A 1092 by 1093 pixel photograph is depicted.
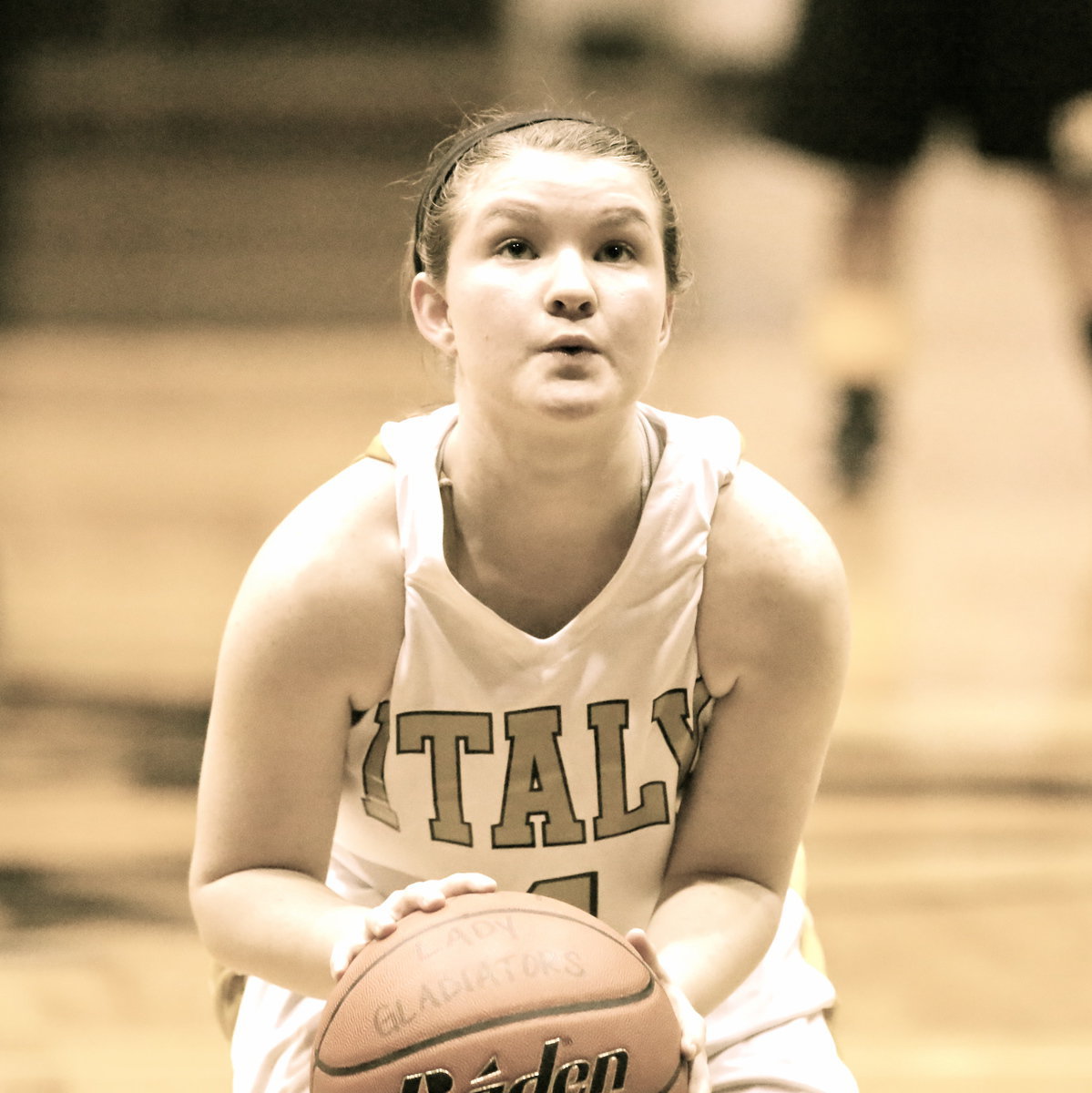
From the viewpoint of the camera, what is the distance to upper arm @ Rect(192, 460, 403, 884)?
149 centimetres

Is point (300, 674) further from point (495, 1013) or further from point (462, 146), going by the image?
point (462, 146)

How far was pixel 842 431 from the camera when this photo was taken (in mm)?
4992

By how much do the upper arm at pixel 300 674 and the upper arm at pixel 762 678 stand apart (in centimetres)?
31

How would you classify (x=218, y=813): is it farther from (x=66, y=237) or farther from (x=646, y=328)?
(x=66, y=237)

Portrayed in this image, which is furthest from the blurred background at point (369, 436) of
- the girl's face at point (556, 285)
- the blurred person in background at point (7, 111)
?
the girl's face at point (556, 285)

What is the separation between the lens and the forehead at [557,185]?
1.46m

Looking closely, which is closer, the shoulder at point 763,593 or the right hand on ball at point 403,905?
the right hand on ball at point 403,905

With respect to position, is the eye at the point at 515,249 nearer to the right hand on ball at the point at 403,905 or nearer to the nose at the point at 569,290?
the nose at the point at 569,290

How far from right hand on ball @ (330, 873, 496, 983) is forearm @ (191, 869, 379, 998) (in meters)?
0.06

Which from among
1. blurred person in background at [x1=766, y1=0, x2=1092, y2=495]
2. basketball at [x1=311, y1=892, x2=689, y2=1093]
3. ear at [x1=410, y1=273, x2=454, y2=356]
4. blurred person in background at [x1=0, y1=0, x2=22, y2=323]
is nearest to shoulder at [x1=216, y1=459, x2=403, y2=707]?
ear at [x1=410, y1=273, x2=454, y2=356]

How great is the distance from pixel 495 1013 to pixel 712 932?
33cm

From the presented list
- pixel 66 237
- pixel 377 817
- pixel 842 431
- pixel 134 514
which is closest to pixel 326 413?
pixel 134 514

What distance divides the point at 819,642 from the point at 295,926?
556 millimetres

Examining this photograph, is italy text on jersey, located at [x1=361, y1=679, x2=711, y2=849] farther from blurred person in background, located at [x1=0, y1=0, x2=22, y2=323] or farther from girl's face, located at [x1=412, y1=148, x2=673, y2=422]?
blurred person in background, located at [x1=0, y1=0, x2=22, y2=323]
